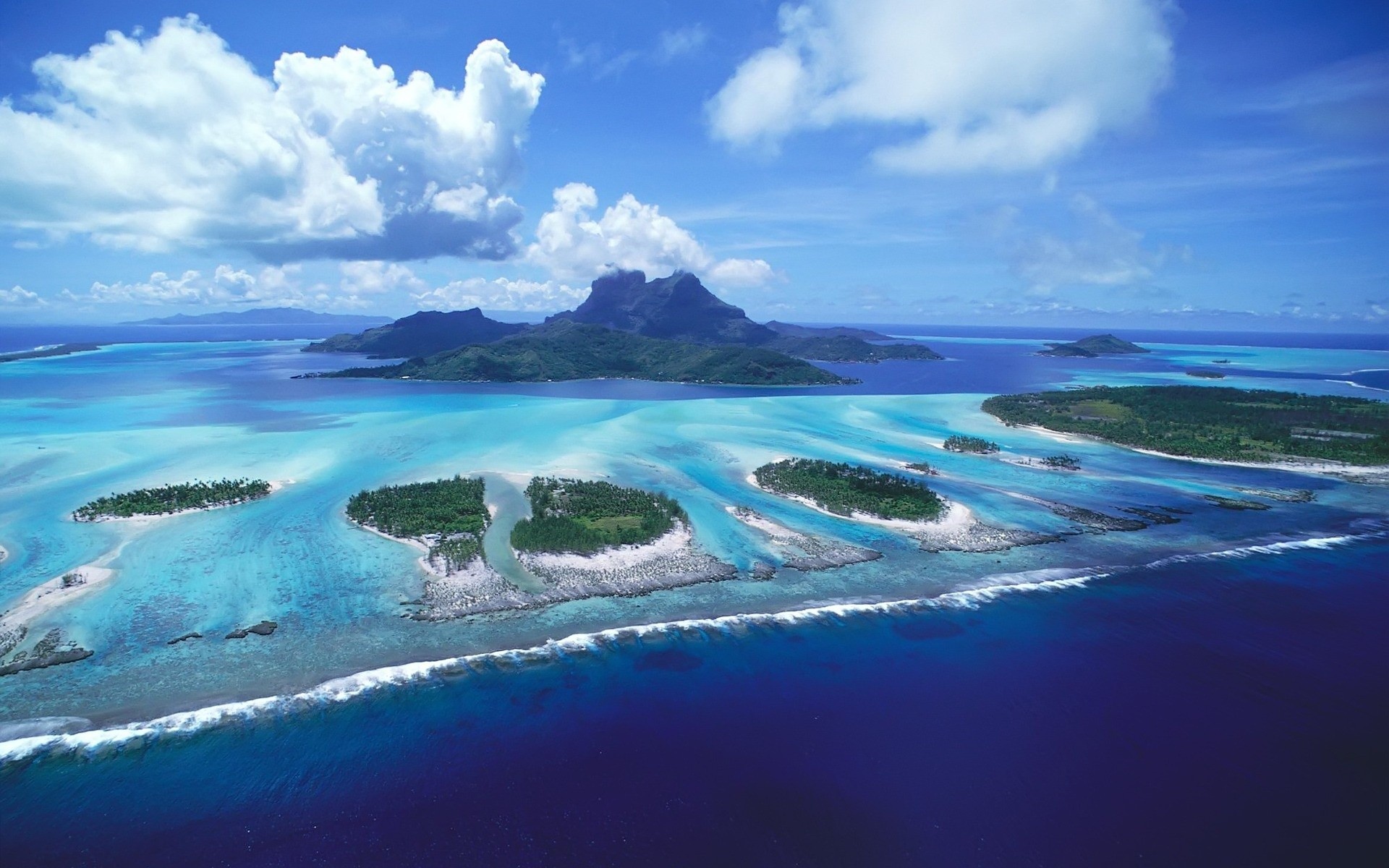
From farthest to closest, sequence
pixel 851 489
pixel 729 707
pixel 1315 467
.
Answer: pixel 1315 467
pixel 851 489
pixel 729 707

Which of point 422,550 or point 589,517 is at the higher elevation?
point 589,517

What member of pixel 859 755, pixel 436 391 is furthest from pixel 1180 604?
pixel 436 391

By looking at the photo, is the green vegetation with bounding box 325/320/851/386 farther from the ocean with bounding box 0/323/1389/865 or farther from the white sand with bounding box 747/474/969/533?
the ocean with bounding box 0/323/1389/865

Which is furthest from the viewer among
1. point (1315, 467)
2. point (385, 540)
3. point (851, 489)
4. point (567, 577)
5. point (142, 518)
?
point (1315, 467)

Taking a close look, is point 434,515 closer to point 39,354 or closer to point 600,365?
point 600,365

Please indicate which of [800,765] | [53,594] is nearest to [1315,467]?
[800,765]

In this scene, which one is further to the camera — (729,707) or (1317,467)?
(1317,467)

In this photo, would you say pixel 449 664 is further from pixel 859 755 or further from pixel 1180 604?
pixel 1180 604
